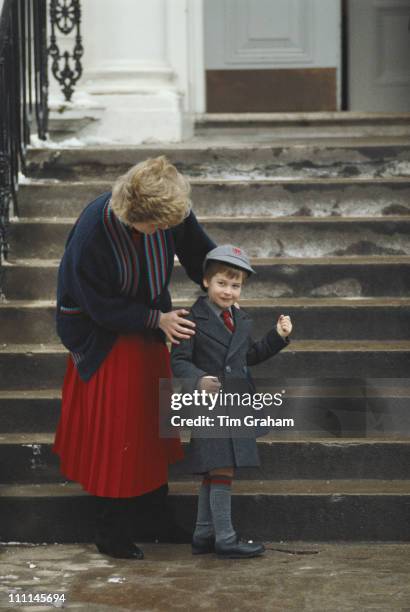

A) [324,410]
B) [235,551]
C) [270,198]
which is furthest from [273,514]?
[270,198]

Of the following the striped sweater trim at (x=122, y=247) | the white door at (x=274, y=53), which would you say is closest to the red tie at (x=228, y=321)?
the striped sweater trim at (x=122, y=247)

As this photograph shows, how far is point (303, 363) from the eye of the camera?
5.73 metres

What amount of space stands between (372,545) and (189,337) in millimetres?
1131

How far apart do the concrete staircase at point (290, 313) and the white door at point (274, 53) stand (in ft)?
4.43

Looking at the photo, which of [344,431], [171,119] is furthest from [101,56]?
[344,431]

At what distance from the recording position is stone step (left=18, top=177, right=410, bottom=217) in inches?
267

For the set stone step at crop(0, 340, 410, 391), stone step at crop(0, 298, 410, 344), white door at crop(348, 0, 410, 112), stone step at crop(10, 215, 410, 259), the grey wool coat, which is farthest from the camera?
white door at crop(348, 0, 410, 112)

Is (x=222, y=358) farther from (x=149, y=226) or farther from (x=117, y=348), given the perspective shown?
(x=149, y=226)

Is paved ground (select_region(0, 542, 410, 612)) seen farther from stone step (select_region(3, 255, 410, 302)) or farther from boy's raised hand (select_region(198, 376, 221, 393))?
stone step (select_region(3, 255, 410, 302))

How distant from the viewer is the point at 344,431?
5.37 metres

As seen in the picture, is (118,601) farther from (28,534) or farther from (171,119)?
(171,119)

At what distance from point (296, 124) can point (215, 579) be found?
436 cm

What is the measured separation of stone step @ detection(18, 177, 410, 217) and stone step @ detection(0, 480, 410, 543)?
80.3 inches

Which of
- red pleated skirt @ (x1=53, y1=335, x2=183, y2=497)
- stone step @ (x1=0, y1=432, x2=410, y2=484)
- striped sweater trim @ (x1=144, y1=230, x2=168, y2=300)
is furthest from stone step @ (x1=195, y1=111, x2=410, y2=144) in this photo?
red pleated skirt @ (x1=53, y1=335, x2=183, y2=497)
